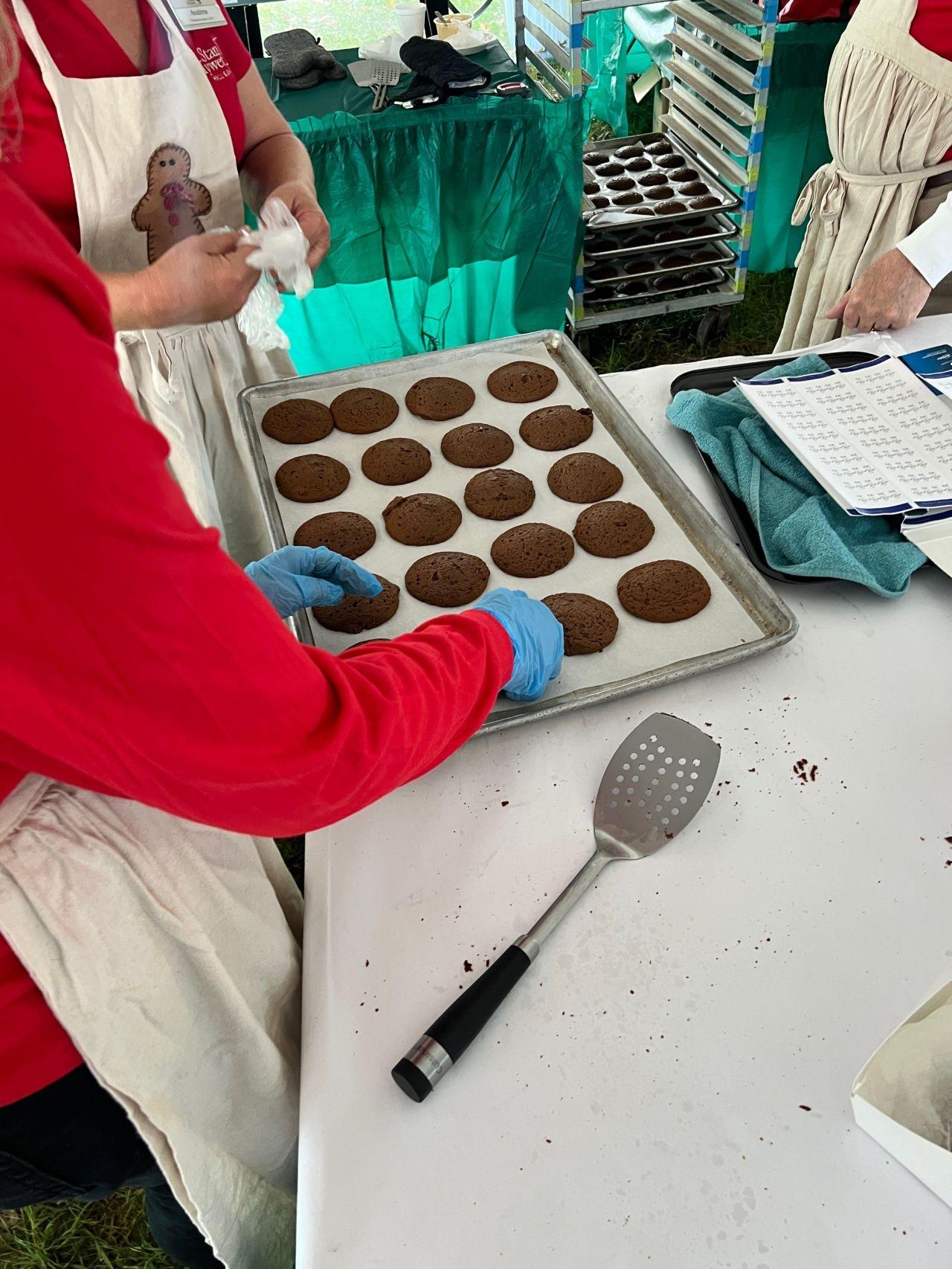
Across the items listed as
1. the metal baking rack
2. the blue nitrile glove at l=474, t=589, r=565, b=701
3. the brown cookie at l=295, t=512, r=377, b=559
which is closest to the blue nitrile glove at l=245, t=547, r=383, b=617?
the brown cookie at l=295, t=512, r=377, b=559

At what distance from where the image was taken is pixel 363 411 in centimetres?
156

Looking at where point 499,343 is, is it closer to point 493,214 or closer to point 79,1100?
point 493,214

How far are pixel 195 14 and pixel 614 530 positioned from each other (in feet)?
2.86

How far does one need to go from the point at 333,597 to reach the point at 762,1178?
798mm

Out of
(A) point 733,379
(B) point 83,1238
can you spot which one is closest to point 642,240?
(A) point 733,379

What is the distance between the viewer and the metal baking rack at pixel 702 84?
2689mm

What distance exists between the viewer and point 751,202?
118 inches

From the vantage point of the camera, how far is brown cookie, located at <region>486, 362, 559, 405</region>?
1.59m

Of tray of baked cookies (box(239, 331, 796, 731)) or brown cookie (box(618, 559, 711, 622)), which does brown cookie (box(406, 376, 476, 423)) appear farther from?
brown cookie (box(618, 559, 711, 622))

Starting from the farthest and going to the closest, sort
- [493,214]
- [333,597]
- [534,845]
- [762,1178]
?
[493,214]
[333,597]
[534,845]
[762,1178]

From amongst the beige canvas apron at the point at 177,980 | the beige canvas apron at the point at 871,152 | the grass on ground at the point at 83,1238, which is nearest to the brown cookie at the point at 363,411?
the beige canvas apron at the point at 177,980

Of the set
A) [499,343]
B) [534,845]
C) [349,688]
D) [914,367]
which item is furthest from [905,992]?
[499,343]

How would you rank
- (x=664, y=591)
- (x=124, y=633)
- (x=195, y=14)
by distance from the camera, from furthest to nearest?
(x=664, y=591) < (x=195, y=14) < (x=124, y=633)

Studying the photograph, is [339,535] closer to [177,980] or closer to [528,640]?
[528,640]
